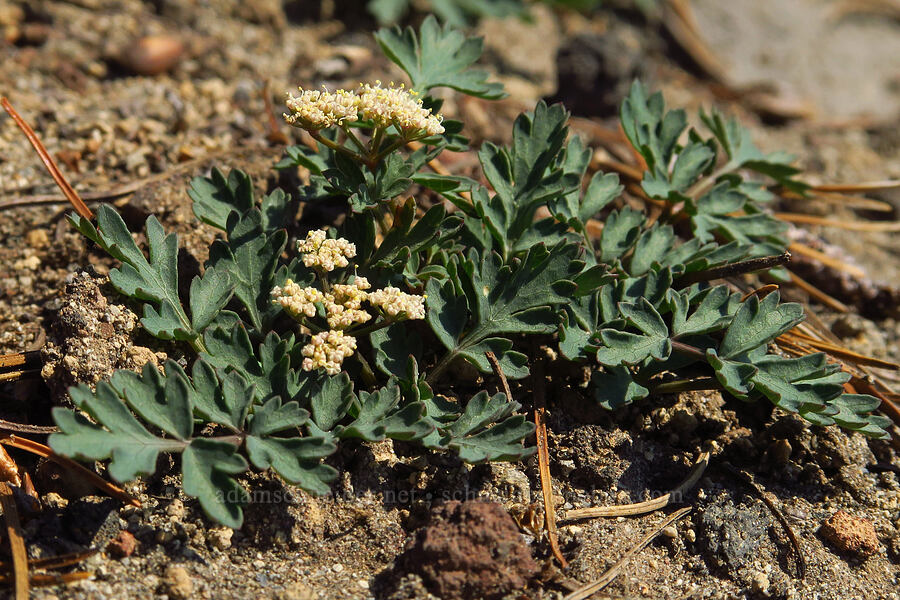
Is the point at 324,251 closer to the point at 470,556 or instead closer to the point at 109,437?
the point at 109,437

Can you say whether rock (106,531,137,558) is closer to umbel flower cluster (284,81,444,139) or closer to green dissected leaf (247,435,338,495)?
green dissected leaf (247,435,338,495)

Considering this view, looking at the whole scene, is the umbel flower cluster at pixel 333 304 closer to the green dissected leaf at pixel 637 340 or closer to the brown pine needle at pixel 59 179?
the green dissected leaf at pixel 637 340

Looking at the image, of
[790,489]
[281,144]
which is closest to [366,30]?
[281,144]

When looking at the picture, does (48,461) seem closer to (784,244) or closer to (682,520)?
(682,520)

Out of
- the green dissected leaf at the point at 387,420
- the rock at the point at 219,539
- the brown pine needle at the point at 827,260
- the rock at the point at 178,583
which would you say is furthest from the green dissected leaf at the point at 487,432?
the brown pine needle at the point at 827,260

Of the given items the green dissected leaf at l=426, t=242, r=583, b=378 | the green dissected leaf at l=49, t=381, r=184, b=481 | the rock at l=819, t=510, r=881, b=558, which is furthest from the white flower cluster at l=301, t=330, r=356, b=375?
the rock at l=819, t=510, r=881, b=558

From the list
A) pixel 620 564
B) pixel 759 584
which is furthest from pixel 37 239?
pixel 759 584
